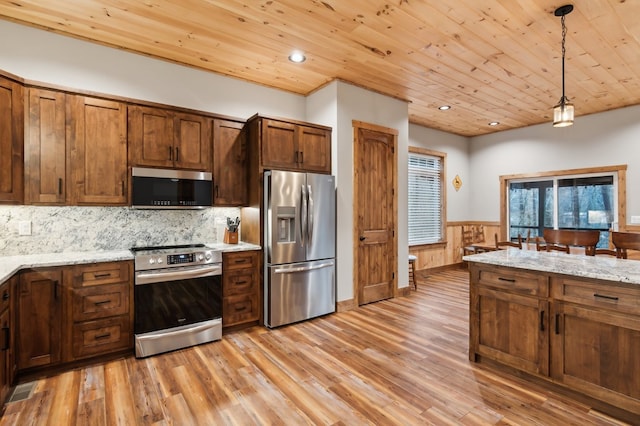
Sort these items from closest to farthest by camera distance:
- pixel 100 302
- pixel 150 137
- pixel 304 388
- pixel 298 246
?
1. pixel 304 388
2. pixel 100 302
3. pixel 150 137
4. pixel 298 246

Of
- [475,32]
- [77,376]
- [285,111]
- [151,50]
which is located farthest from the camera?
[285,111]

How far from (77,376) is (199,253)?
1319mm

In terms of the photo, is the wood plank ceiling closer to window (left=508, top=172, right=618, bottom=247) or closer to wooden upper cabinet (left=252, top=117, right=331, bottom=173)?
wooden upper cabinet (left=252, top=117, right=331, bottom=173)

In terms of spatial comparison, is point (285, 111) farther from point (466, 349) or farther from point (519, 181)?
point (519, 181)

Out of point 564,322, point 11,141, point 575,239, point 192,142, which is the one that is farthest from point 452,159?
point 11,141

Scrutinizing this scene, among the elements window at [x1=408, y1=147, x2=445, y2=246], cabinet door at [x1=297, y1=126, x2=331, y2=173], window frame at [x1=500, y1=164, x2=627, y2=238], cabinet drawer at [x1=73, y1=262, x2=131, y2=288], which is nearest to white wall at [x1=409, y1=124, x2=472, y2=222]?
window at [x1=408, y1=147, x2=445, y2=246]

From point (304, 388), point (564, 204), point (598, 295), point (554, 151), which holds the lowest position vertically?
point (304, 388)

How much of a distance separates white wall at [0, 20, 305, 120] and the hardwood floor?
265 centimetres

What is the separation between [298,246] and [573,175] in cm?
517

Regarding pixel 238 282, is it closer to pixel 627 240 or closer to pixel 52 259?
pixel 52 259

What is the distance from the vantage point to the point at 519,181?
642 centimetres

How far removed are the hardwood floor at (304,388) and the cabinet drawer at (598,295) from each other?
27.5 inches

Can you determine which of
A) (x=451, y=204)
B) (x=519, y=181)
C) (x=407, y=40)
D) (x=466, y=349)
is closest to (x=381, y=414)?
(x=466, y=349)

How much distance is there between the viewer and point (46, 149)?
281cm
